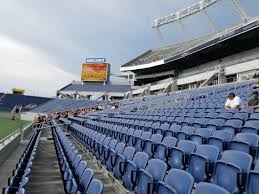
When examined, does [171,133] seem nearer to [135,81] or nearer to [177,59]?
[177,59]

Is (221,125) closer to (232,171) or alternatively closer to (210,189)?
(232,171)

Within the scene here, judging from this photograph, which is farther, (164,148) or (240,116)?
(240,116)

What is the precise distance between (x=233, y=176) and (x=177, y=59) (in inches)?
1234

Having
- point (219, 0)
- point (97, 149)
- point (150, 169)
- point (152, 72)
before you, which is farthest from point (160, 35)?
point (150, 169)

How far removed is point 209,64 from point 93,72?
22583 millimetres

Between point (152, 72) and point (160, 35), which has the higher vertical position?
point (160, 35)

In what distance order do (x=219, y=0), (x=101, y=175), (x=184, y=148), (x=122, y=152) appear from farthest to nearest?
(x=219, y=0) → (x=101, y=175) → (x=122, y=152) → (x=184, y=148)

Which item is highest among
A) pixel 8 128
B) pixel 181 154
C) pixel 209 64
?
pixel 209 64

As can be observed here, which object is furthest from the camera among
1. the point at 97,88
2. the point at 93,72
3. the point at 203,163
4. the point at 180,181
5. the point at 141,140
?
the point at 93,72

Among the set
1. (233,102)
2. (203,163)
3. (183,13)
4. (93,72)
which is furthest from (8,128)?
(93,72)

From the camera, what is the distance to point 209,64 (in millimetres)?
32344

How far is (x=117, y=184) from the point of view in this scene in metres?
5.61

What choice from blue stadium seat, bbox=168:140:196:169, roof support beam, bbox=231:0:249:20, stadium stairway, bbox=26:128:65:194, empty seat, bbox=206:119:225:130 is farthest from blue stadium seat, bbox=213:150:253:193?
roof support beam, bbox=231:0:249:20

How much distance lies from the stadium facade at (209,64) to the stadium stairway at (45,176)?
17538 mm
